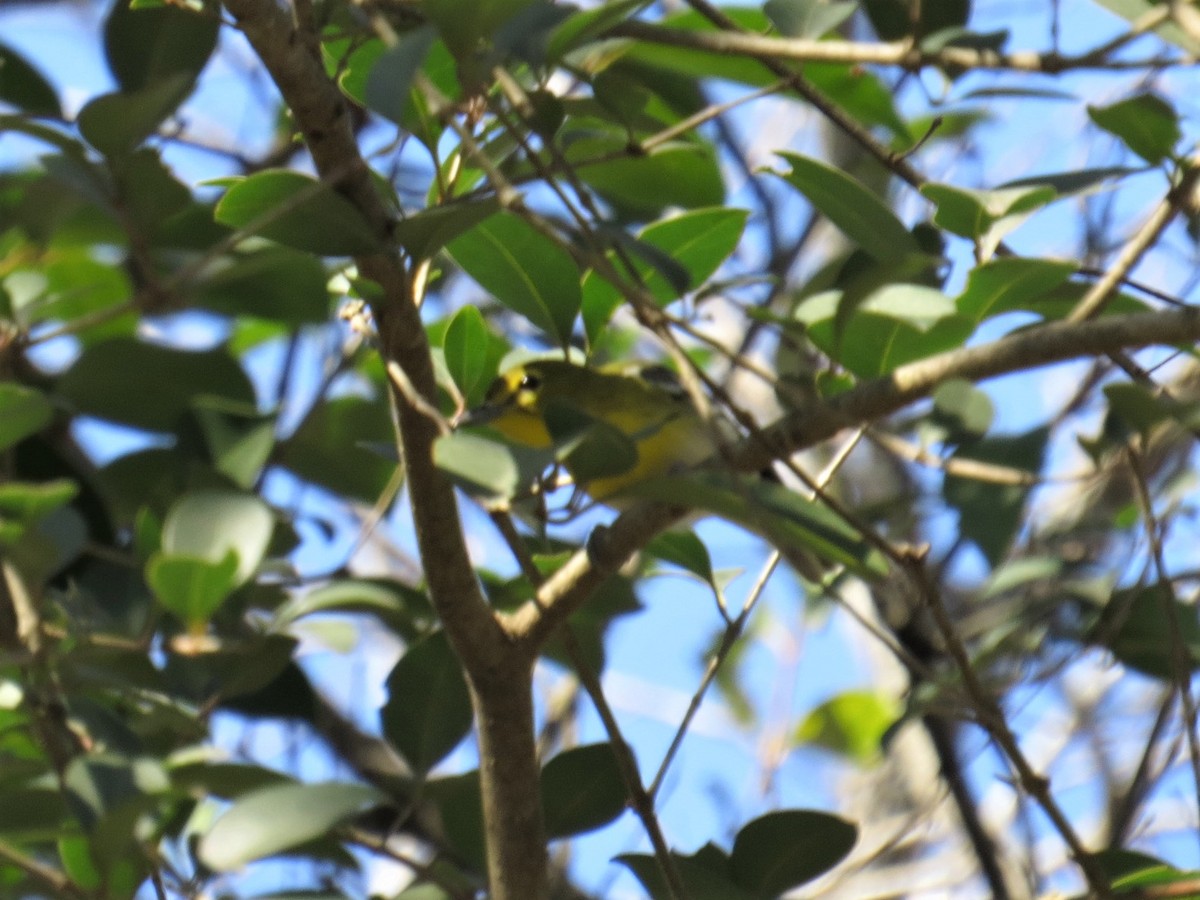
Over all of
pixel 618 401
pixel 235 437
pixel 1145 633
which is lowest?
pixel 1145 633

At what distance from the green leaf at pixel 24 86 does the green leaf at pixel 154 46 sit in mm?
208

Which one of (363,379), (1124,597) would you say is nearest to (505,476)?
(1124,597)

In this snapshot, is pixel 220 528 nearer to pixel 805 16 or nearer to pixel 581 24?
pixel 581 24

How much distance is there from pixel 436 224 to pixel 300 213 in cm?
12

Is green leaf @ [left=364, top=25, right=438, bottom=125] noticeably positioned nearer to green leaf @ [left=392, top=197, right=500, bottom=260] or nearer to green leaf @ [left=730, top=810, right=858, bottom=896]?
green leaf @ [left=392, top=197, right=500, bottom=260]

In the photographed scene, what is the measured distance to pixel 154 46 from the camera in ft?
6.70

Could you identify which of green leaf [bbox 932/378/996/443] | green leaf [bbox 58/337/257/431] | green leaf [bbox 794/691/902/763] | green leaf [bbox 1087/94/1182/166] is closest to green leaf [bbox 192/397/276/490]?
green leaf [bbox 58/337/257/431]

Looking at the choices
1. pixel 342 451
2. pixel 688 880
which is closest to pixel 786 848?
pixel 688 880

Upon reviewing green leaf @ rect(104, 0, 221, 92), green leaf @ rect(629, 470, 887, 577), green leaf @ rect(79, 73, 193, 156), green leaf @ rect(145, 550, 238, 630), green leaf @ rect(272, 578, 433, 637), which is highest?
green leaf @ rect(104, 0, 221, 92)

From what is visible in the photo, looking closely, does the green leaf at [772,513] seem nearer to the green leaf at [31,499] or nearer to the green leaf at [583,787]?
the green leaf at [583,787]

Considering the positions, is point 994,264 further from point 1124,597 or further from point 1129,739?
point 1129,739

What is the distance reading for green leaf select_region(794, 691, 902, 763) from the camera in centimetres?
343

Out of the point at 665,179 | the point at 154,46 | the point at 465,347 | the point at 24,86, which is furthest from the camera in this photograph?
the point at 24,86

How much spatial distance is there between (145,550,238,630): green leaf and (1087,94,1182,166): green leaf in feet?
3.04
